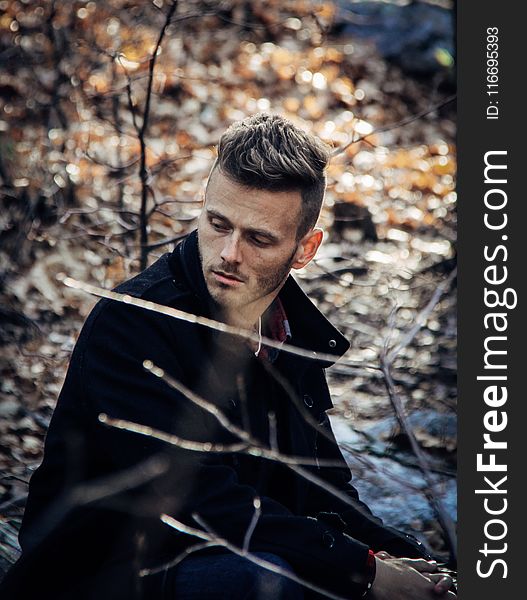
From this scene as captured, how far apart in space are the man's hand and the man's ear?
3.50 ft

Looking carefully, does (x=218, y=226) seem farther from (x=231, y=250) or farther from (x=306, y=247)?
(x=306, y=247)

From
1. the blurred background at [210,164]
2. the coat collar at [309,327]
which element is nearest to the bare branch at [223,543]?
the blurred background at [210,164]

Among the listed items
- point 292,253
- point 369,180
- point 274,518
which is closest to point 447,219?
point 369,180

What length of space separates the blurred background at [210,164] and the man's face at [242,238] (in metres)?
0.46

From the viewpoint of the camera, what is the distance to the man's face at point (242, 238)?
3043mm

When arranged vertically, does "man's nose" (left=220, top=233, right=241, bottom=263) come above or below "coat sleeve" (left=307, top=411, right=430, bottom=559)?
above

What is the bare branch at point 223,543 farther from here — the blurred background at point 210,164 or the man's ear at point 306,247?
the man's ear at point 306,247

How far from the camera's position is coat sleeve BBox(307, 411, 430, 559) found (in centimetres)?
335

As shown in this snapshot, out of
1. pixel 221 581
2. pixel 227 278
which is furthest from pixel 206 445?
pixel 227 278

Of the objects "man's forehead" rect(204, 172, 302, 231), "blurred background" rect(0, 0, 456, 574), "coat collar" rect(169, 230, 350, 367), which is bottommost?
"coat collar" rect(169, 230, 350, 367)

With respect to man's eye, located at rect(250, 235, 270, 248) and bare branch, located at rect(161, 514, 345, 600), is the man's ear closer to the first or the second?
man's eye, located at rect(250, 235, 270, 248)

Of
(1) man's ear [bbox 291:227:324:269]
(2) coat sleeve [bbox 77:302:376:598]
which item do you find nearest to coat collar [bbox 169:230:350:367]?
(1) man's ear [bbox 291:227:324:269]

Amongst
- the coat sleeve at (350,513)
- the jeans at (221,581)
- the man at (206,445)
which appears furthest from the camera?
the coat sleeve at (350,513)

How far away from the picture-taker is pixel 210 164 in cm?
777
